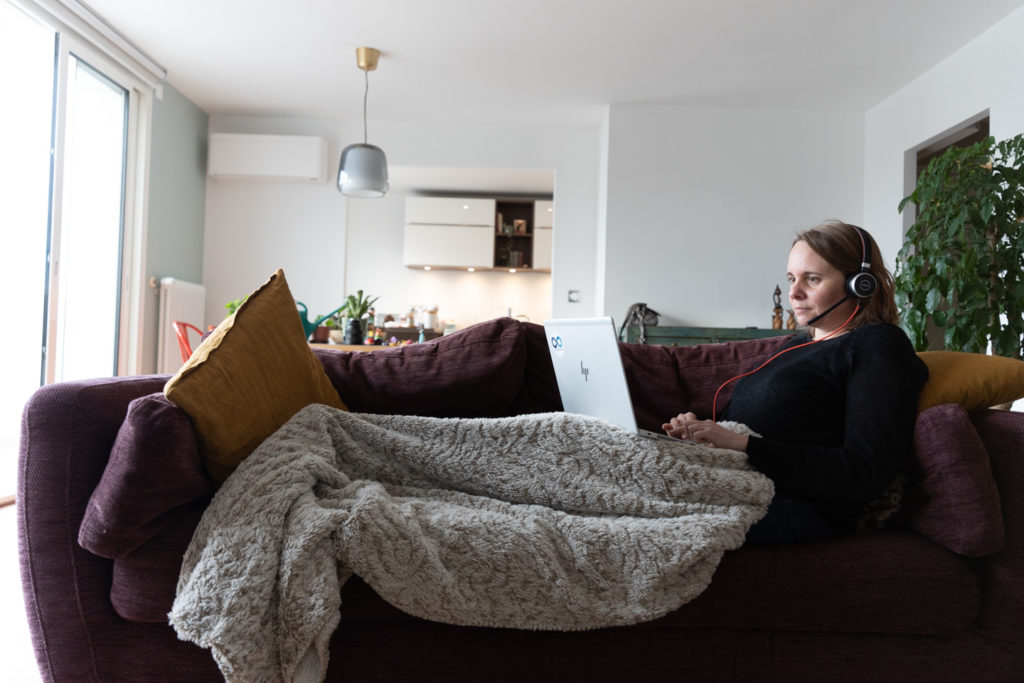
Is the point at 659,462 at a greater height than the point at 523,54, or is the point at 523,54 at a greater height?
the point at 523,54

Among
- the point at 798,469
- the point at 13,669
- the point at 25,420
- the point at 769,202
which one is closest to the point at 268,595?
the point at 25,420

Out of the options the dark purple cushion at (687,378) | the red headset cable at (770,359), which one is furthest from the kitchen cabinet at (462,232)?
the red headset cable at (770,359)

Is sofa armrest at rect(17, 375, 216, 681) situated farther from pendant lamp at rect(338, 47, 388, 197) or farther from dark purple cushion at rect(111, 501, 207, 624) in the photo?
pendant lamp at rect(338, 47, 388, 197)

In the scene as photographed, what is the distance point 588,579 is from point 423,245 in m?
6.41

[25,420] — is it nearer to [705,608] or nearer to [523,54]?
[705,608]

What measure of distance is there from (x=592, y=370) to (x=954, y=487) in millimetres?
690

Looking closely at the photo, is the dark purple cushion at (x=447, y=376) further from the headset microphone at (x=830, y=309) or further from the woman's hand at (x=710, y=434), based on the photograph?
the headset microphone at (x=830, y=309)

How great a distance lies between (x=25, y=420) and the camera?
4.28 ft

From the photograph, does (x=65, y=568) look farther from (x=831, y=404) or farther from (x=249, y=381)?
(x=831, y=404)

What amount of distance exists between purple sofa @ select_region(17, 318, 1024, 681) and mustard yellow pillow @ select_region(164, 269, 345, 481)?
0.14 feet

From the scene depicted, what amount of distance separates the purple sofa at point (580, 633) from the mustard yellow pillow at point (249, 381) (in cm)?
4

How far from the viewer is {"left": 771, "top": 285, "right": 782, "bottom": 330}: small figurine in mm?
5402

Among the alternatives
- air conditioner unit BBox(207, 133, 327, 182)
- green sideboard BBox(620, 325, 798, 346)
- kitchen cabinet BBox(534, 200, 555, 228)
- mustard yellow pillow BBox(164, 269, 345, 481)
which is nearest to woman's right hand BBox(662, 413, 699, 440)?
mustard yellow pillow BBox(164, 269, 345, 481)

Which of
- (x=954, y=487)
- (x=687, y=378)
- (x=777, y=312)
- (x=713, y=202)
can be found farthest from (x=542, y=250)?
(x=954, y=487)
